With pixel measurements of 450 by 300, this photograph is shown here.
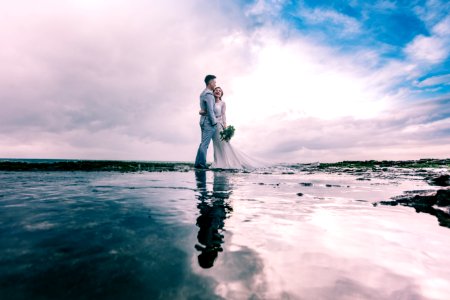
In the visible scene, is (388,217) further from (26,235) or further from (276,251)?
(26,235)

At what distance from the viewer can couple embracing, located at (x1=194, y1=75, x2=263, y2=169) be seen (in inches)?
651

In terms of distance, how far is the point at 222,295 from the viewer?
1394 mm

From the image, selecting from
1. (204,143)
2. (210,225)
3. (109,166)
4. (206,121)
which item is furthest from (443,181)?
(109,166)

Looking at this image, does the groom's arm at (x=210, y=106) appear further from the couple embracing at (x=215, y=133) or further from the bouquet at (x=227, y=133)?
the bouquet at (x=227, y=133)

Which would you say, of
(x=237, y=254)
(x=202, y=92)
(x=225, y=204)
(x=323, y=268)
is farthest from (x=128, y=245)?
(x=202, y=92)

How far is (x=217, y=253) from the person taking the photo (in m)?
1.99

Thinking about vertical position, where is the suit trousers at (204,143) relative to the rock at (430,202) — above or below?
above

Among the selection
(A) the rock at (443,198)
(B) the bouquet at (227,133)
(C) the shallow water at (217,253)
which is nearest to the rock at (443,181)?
(A) the rock at (443,198)

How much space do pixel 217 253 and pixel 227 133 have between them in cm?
1564

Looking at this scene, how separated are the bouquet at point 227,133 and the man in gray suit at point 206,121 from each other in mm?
655

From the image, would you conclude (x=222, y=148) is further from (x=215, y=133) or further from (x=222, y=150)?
(x=215, y=133)

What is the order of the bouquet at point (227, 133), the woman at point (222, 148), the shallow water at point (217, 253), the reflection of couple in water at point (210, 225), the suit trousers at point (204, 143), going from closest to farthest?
the shallow water at point (217, 253)
the reflection of couple in water at point (210, 225)
the suit trousers at point (204, 143)
the bouquet at point (227, 133)
the woman at point (222, 148)

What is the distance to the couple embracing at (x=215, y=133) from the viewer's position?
651 inches

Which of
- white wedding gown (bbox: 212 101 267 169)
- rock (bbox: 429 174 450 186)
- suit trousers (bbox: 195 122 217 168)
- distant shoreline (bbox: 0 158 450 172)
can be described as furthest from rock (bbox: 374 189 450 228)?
white wedding gown (bbox: 212 101 267 169)
